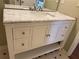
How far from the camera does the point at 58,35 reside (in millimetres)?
1535

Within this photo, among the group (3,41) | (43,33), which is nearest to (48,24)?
(43,33)

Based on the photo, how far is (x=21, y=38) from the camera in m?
1.14

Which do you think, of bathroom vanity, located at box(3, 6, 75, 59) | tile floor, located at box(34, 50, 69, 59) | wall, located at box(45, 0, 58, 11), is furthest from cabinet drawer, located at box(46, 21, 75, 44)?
wall, located at box(45, 0, 58, 11)

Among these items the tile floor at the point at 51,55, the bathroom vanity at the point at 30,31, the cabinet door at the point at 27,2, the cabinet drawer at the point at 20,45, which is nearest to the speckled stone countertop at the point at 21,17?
the bathroom vanity at the point at 30,31

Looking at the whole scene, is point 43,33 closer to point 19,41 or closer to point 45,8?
point 19,41

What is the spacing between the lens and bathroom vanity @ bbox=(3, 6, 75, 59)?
3.34 ft

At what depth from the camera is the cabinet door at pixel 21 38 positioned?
107cm

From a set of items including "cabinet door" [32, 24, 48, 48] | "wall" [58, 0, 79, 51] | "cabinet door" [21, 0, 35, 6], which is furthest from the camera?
"wall" [58, 0, 79, 51]

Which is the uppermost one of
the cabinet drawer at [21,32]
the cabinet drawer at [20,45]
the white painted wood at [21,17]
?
the white painted wood at [21,17]

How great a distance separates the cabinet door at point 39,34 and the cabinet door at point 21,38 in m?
0.08

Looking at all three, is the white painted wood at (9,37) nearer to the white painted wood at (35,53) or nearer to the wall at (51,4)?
the white painted wood at (35,53)

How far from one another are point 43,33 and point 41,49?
0.43m

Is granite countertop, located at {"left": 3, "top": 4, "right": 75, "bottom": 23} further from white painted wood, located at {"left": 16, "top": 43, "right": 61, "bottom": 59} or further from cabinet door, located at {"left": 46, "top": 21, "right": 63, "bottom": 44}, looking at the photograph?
white painted wood, located at {"left": 16, "top": 43, "right": 61, "bottom": 59}

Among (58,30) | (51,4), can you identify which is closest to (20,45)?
(58,30)
